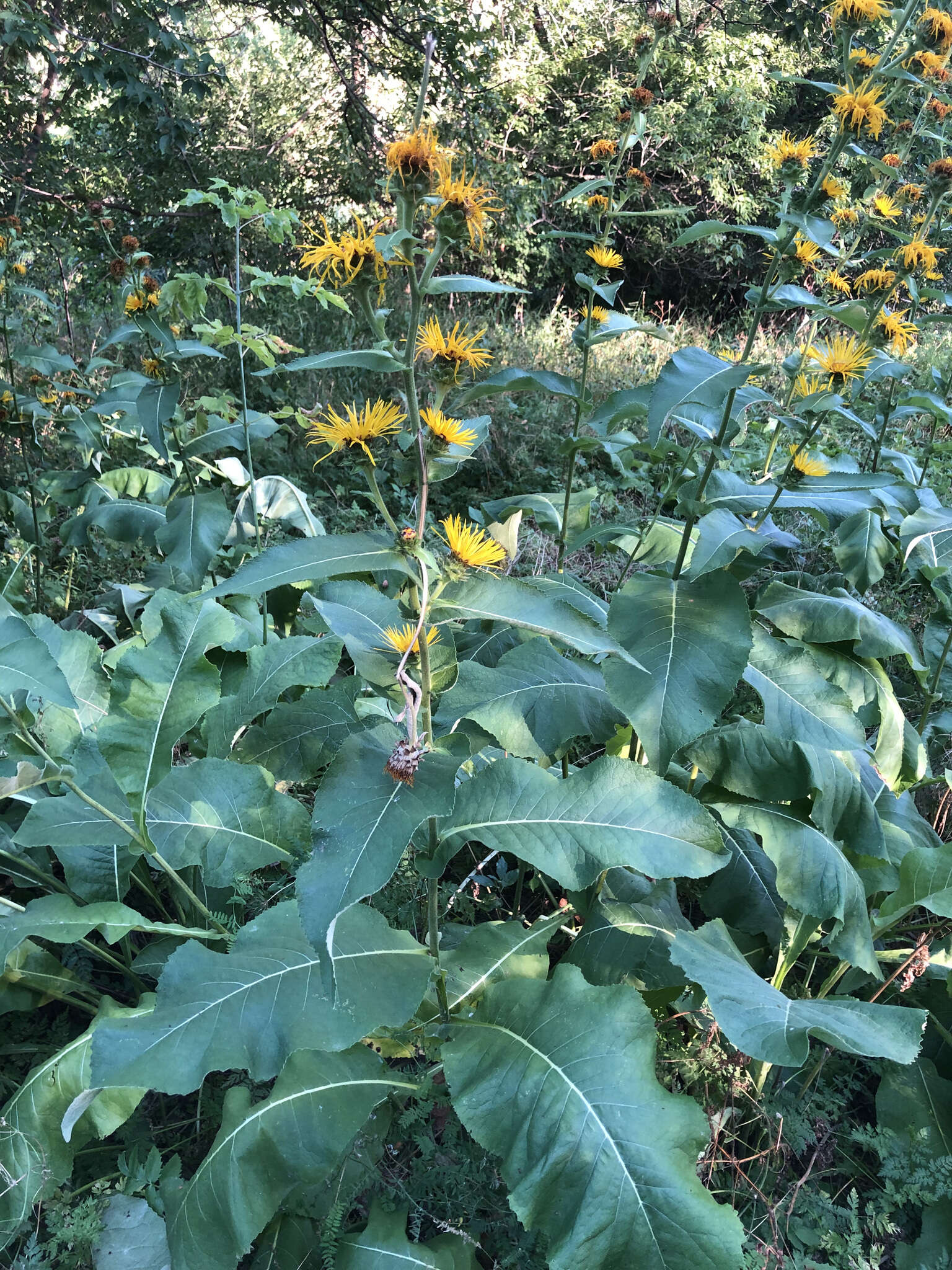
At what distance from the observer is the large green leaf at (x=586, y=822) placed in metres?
1.43

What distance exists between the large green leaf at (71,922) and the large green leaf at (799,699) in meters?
1.31

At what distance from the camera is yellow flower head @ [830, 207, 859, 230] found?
2.83 meters

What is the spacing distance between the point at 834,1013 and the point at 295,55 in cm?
1348

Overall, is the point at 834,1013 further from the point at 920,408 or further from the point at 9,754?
the point at 920,408

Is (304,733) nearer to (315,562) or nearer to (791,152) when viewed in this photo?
(315,562)

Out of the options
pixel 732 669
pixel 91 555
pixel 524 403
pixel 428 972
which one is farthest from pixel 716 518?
pixel 524 403

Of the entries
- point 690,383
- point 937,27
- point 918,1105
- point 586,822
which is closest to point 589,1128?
point 586,822

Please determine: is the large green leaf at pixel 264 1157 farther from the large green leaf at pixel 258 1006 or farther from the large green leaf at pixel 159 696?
the large green leaf at pixel 159 696

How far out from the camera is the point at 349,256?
1155 mm

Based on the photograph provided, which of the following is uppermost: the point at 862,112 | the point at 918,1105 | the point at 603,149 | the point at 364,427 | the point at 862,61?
the point at 862,61

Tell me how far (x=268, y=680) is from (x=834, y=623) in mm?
1488

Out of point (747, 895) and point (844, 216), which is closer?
point (747, 895)

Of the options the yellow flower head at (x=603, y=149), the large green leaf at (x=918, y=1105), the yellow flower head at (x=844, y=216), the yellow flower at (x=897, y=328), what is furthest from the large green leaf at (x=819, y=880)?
the yellow flower head at (x=844, y=216)

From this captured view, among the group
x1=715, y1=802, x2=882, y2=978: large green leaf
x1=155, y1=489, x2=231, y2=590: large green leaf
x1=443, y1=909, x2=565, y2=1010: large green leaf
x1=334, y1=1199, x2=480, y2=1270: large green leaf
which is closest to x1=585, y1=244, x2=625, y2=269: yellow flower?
x1=155, y1=489, x2=231, y2=590: large green leaf
